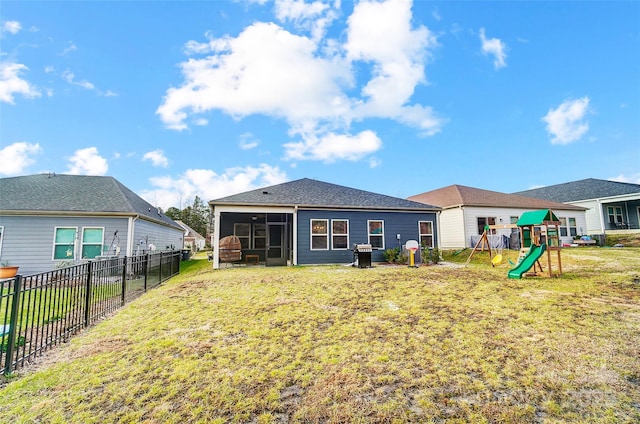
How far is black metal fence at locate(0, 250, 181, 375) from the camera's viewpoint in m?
3.40

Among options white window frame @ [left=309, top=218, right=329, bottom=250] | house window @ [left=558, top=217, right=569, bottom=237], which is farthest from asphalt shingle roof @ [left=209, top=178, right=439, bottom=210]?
house window @ [left=558, top=217, right=569, bottom=237]

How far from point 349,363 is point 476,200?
1847cm

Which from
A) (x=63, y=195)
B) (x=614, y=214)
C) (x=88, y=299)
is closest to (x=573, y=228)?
(x=614, y=214)

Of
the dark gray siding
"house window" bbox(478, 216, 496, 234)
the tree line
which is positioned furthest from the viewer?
the tree line

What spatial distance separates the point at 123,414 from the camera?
Result: 96.7 inches

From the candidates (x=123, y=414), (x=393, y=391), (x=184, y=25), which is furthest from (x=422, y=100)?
(x=123, y=414)

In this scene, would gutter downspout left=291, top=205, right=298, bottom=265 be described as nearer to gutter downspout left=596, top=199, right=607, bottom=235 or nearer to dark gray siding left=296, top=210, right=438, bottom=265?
dark gray siding left=296, top=210, right=438, bottom=265

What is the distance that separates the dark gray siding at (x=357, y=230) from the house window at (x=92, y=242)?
336 inches

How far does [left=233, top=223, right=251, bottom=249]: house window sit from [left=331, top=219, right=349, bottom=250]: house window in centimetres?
562

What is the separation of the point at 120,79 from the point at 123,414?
53.0 ft

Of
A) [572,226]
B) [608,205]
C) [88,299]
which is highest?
[608,205]

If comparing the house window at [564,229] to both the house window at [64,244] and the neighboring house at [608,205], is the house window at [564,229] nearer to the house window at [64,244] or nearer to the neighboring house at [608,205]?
the neighboring house at [608,205]

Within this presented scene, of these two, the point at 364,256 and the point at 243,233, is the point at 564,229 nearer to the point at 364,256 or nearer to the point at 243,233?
the point at 364,256

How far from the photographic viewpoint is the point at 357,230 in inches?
555
